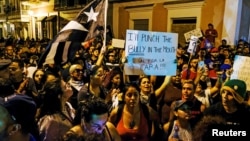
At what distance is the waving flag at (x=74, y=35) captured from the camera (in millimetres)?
3941

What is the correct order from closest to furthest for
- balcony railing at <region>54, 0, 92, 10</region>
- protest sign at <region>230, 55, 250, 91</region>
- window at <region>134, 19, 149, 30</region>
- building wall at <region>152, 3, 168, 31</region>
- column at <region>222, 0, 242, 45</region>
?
1. protest sign at <region>230, 55, 250, 91</region>
2. column at <region>222, 0, 242, 45</region>
3. building wall at <region>152, 3, 168, 31</region>
4. window at <region>134, 19, 149, 30</region>
5. balcony railing at <region>54, 0, 92, 10</region>

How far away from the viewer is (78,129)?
2.33m

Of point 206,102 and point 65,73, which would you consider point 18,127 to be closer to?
point 206,102

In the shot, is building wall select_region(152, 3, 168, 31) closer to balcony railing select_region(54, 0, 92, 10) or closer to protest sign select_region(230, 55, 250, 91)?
balcony railing select_region(54, 0, 92, 10)

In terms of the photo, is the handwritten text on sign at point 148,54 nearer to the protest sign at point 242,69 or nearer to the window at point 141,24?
the protest sign at point 242,69

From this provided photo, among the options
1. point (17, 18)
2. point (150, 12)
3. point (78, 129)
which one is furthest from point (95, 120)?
point (17, 18)

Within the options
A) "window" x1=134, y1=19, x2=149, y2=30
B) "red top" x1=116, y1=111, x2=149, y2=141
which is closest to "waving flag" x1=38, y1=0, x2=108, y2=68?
"red top" x1=116, y1=111, x2=149, y2=141

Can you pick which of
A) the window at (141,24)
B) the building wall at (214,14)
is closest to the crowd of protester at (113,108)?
the building wall at (214,14)

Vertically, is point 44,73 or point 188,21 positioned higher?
point 188,21

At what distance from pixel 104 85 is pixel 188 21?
28.7ft

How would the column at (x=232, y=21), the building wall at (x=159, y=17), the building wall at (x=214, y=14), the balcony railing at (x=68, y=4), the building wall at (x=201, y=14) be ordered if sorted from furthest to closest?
the balcony railing at (x=68, y=4) < the building wall at (x=159, y=17) < the building wall at (x=214, y=14) < the building wall at (x=201, y=14) < the column at (x=232, y=21)

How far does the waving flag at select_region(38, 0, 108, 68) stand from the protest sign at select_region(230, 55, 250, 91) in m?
1.87

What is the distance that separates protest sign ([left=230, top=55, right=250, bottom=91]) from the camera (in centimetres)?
369

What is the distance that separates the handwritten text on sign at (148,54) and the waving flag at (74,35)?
0.66 m
